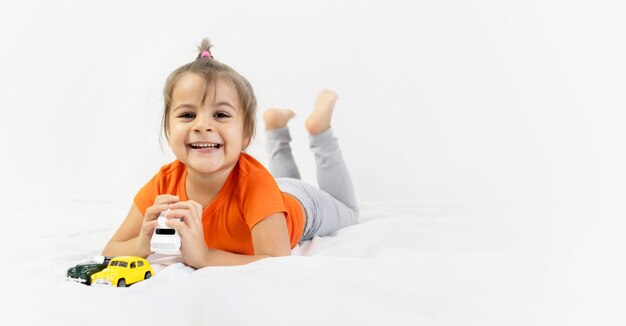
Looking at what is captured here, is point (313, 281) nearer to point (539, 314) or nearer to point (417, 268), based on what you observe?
point (417, 268)

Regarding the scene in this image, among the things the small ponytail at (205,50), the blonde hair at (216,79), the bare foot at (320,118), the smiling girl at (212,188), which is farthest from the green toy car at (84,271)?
the bare foot at (320,118)

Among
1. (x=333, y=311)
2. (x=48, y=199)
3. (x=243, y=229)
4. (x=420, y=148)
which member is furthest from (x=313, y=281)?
(x=420, y=148)

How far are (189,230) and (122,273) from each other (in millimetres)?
157

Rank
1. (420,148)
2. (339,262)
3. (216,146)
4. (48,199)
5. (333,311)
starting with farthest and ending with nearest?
(420,148), (48,199), (216,146), (339,262), (333,311)

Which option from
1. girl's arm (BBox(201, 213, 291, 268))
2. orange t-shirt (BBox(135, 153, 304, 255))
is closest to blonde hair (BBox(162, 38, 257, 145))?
orange t-shirt (BBox(135, 153, 304, 255))

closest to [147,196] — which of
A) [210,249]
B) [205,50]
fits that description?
[210,249]

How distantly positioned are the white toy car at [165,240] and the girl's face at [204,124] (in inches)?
6.8

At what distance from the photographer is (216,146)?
1358 millimetres

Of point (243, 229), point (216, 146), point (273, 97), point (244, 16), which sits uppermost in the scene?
point (244, 16)

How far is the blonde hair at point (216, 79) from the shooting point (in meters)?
1.38

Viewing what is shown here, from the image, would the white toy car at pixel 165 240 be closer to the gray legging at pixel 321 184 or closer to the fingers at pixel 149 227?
the fingers at pixel 149 227

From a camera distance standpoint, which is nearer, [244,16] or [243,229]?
[243,229]

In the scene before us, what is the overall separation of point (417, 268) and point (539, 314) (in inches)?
9.7

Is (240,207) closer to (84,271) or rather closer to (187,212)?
(187,212)
